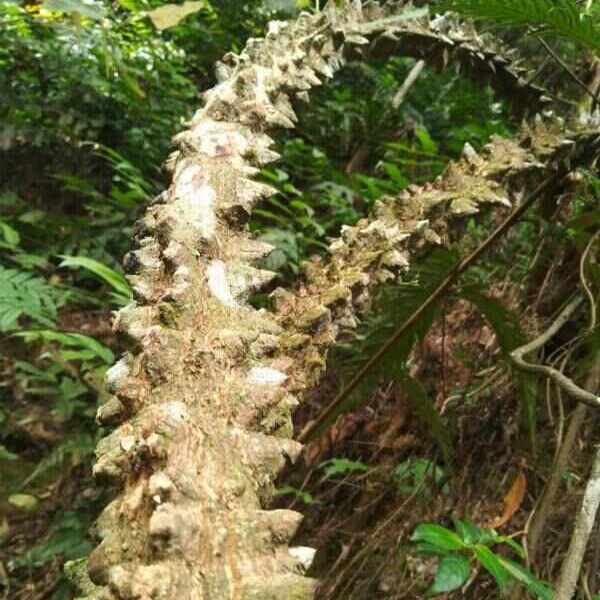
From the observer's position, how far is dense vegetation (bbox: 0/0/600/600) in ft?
3.94

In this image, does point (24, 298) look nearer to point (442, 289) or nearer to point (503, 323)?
point (442, 289)

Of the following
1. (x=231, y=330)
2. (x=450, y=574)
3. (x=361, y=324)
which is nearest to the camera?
(x=231, y=330)

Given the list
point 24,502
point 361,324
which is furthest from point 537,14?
point 24,502

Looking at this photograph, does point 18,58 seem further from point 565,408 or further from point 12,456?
point 565,408

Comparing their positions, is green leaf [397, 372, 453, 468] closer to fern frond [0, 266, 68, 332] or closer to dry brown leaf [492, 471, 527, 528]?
dry brown leaf [492, 471, 527, 528]

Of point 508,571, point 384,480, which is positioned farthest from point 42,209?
point 508,571

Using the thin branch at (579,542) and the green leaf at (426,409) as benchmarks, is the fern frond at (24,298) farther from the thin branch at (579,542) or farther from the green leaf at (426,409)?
the thin branch at (579,542)

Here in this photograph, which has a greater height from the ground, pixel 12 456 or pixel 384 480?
pixel 384 480

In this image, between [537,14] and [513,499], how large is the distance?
2.60 ft

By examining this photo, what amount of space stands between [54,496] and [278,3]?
1456mm

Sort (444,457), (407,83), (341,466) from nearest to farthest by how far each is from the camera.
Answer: (444,457), (341,466), (407,83)

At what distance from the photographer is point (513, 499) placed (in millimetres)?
1208

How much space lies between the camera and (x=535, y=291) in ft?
5.38

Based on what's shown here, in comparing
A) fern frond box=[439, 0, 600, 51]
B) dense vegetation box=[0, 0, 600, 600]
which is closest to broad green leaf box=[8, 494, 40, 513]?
dense vegetation box=[0, 0, 600, 600]
